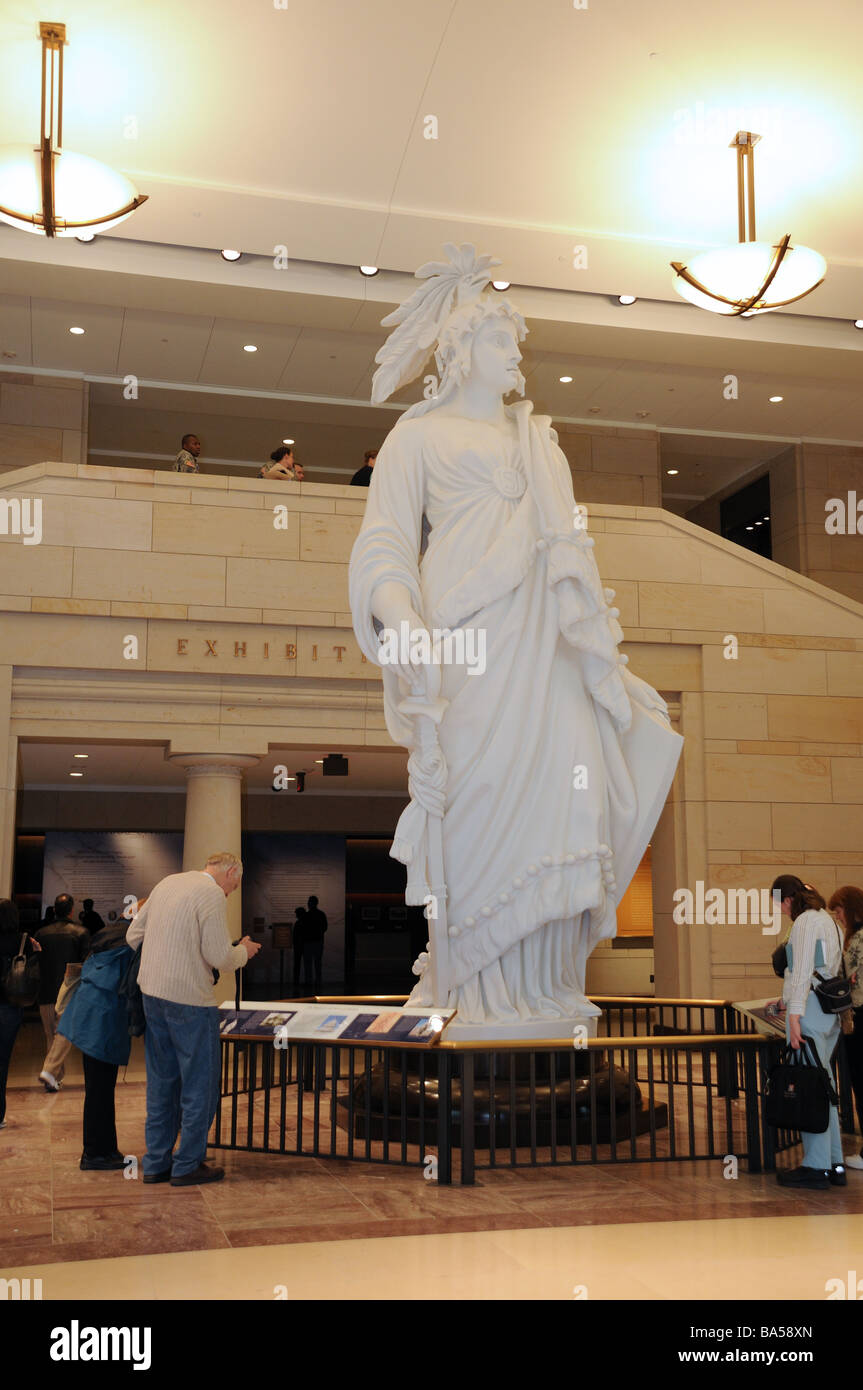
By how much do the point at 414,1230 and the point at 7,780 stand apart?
857 cm

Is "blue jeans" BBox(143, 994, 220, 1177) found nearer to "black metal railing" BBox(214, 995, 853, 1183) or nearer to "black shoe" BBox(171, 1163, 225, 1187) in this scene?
"black shoe" BBox(171, 1163, 225, 1187)

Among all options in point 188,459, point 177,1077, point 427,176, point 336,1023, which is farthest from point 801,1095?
point 188,459

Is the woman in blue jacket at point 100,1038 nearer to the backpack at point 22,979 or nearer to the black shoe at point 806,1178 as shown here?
the backpack at point 22,979

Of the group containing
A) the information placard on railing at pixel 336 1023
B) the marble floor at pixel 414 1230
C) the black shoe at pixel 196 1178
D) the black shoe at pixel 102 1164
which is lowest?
the black shoe at pixel 102 1164

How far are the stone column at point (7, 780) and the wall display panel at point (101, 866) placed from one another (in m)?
8.51

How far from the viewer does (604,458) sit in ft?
58.0

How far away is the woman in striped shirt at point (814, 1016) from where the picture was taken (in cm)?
473

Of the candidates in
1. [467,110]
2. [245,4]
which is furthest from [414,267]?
[245,4]

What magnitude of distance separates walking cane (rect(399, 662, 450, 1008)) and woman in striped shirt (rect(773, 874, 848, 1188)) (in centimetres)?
144

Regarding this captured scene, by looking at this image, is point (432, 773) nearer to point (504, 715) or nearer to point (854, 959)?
point (504, 715)

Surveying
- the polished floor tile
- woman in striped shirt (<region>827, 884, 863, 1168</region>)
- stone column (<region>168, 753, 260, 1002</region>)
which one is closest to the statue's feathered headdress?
woman in striped shirt (<region>827, 884, 863, 1168</region>)

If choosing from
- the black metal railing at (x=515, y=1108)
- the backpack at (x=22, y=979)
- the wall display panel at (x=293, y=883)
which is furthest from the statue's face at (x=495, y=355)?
the wall display panel at (x=293, y=883)

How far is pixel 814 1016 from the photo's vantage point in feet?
16.3

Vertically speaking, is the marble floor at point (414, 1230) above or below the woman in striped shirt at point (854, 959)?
below
